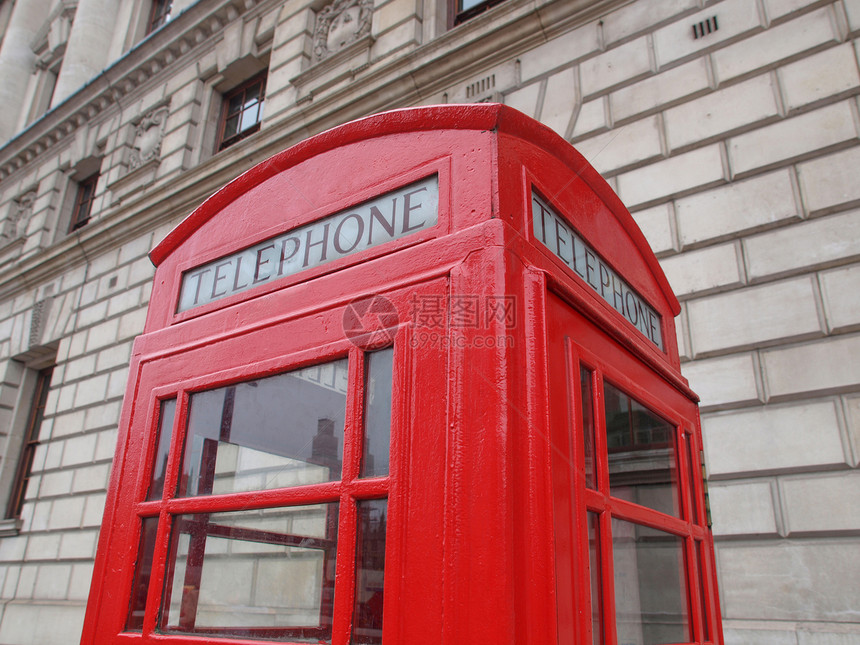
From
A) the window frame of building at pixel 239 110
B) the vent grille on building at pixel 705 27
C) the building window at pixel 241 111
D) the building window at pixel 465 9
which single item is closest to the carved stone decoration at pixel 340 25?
the building window at pixel 465 9

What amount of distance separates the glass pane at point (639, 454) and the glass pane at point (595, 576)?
7.8 inches

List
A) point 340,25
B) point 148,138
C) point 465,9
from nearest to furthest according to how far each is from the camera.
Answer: point 465,9
point 340,25
point 148,138

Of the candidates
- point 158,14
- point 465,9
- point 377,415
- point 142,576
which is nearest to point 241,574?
point 142,576

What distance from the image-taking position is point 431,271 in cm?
152

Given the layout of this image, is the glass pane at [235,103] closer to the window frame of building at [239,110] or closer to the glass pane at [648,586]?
the window frame of building at [239,110]

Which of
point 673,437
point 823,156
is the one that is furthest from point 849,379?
point 673,437

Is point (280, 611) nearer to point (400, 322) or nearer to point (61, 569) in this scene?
point (400, 322)

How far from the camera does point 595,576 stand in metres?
1.57

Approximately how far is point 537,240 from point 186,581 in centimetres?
138

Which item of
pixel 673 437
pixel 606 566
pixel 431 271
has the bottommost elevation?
pixel 606 566

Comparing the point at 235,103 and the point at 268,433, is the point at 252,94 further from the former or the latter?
the point at 268,433

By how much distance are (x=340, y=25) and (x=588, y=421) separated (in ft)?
28.1

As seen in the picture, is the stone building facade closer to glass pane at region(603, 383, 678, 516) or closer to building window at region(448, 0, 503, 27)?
building window at region(448, 0, 503, 27)

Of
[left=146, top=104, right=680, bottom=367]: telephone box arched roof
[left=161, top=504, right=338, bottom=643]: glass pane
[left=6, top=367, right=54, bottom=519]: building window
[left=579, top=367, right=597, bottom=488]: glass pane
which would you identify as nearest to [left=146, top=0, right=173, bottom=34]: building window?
[left=6, top=367, right=54, bottom=519]: building window
